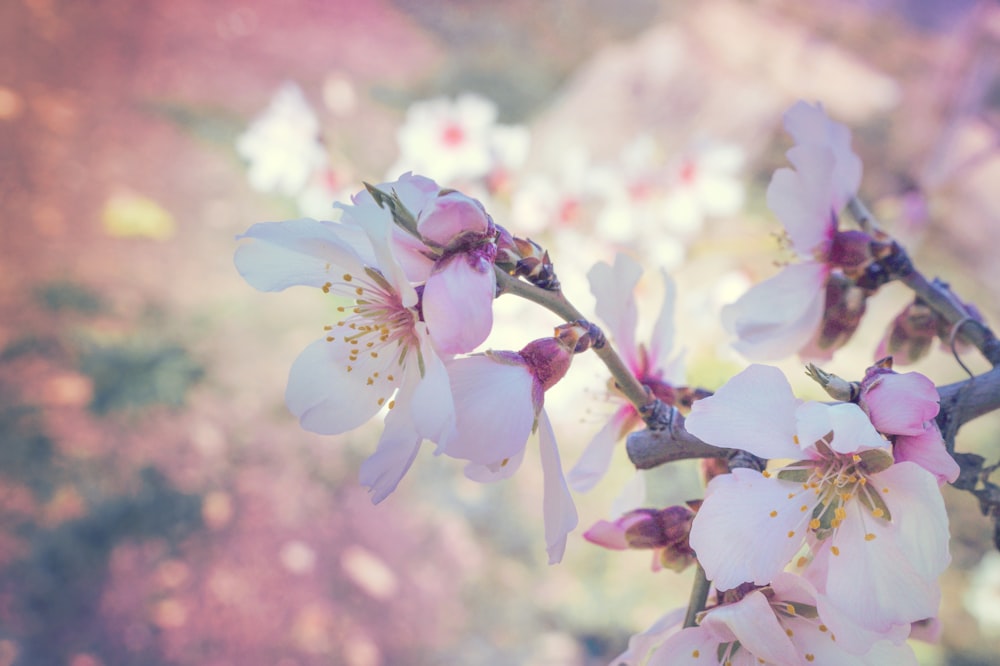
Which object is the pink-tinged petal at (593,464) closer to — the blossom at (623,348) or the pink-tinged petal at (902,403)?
the blossom at (623,348)

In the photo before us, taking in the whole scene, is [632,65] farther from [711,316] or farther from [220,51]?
[220,51]

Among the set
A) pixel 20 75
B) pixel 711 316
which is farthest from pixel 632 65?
pixel 20 75

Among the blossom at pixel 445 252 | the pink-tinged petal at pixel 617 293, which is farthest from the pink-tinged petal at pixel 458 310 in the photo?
the pink-tinged petal at pixel 617 293

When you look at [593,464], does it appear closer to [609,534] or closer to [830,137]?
[609,534]

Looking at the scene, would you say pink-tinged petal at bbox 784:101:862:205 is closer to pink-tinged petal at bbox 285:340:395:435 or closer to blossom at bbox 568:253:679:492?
blossom at bbox 568:253:679:492

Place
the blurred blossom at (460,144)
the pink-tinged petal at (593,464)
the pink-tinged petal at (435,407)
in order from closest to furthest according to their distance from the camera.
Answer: the pink-tinged petal at (435,407) → the pink-tinged petal at (593,464) → the blurred blossom at (460,144)

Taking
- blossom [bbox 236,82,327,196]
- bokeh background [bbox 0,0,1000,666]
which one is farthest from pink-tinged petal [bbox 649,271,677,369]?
blossom [bbox 236,82,327,196]

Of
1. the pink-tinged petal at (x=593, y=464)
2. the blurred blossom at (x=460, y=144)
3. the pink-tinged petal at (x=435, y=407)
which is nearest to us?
the pink-tinged petal at (x=435, y=407)
